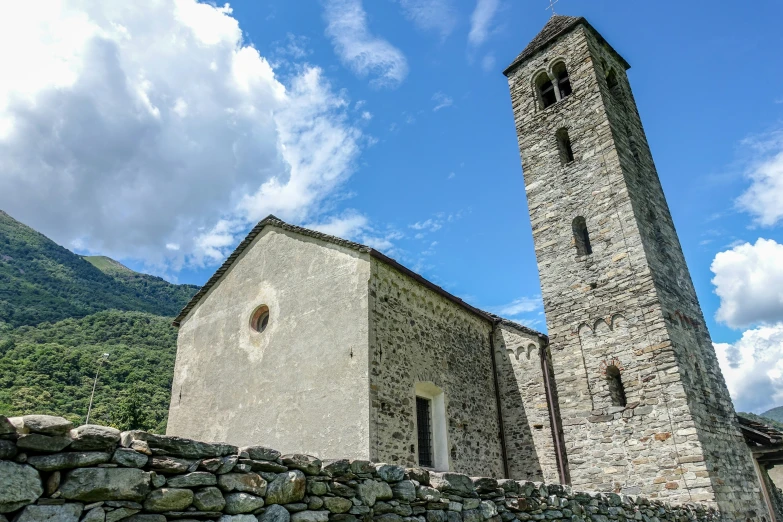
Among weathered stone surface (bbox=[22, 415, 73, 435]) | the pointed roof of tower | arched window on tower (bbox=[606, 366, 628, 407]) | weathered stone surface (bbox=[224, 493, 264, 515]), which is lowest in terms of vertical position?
weathered stone surface (bbox=[224, 493, 264, 515])

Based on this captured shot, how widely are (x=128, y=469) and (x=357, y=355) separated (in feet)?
25.1

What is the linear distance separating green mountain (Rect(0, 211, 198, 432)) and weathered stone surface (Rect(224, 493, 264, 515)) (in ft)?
84.6

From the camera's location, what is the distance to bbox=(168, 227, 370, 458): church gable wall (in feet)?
35.3

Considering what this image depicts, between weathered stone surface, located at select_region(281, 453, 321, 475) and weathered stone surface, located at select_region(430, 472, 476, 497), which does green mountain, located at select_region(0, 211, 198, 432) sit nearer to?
weathered stone surface, located at select_region(430, 472, 476, 497)

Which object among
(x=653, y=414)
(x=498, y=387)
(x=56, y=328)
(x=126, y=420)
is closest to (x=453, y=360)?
(x=498, y=387)

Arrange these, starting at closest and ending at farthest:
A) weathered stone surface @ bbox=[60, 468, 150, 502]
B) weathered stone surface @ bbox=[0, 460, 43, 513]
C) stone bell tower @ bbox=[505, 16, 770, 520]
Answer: weathered stone surface @ bbox=[0, 460, 43, 513]
weathered stone surface @ bbox=[60, 468, 150, 502]
stone bell tower @ bbox=[505, 16, 770, 520]

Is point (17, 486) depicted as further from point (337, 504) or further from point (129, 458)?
point (337, 504)

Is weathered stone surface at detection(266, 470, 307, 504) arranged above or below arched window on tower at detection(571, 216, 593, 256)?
below

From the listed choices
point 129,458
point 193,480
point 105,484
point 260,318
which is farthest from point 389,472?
point 260,318

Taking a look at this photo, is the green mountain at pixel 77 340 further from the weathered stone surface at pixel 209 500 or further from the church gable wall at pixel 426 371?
the weathered stone surface at pixel 209 500

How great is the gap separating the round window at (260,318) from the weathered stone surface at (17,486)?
1045 centimetres

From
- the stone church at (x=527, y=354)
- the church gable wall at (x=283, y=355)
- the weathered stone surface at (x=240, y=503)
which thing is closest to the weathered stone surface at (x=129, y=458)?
the weathered stone surface at (x=240, y=503)

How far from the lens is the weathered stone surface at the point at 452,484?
5309 mm

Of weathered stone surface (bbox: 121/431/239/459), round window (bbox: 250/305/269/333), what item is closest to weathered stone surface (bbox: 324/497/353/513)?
weathered stone surface (bbox: 121/431/239/459)
